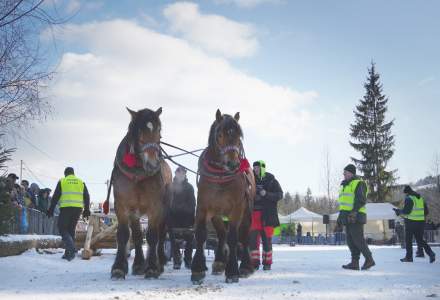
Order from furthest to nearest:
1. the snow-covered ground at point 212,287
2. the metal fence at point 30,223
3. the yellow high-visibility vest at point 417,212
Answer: the yellow high-visibility vest at point 417,212, the metal fence at point 30,223, the snow-covered ground at point 212,287

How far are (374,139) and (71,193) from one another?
47.2m

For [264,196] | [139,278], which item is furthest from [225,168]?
[264,196]

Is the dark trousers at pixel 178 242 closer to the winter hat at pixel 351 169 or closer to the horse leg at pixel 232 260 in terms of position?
the horse leg at pixel 232 260

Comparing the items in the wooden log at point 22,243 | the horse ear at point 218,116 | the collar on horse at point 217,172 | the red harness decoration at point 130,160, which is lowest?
the wooden log at point 22,243

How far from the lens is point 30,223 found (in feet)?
46.1

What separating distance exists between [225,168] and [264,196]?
9.59ft

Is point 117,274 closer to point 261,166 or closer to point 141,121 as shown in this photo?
point 141,121

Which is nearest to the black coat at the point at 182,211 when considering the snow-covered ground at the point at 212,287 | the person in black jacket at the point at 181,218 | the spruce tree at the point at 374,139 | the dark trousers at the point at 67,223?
the person in black jacket at the point at 181,218

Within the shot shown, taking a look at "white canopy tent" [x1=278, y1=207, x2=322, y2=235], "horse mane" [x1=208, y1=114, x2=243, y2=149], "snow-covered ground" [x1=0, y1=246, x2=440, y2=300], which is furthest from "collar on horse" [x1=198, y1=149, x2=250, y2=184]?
"white canopy tent" [x1=278, y1=207, x2=322, y2=235]

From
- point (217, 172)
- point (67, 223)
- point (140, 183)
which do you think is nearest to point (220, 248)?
point (217, 172)

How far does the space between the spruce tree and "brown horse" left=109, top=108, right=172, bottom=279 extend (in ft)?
151

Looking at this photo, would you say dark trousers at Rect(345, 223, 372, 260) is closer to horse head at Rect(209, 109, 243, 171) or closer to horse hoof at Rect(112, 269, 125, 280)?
horse head at Rect(209, 109, 243, 171)

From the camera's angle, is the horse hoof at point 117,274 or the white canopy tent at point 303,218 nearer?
the horse hoof at point 117,274

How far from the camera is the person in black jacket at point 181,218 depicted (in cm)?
1073
